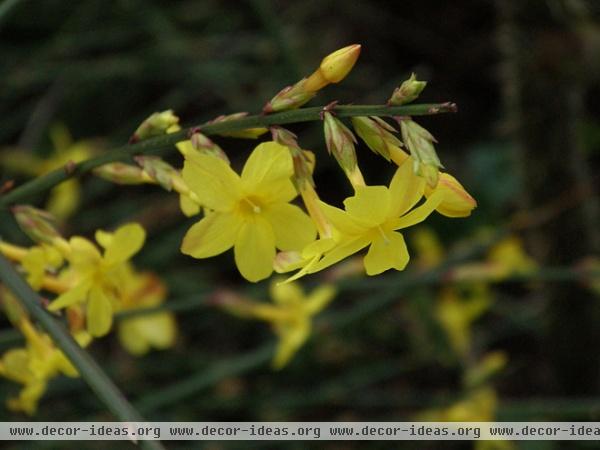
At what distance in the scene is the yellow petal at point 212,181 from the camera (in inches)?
46.8

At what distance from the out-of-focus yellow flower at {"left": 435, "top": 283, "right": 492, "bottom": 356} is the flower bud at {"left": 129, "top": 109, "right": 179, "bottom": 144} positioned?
184 cm

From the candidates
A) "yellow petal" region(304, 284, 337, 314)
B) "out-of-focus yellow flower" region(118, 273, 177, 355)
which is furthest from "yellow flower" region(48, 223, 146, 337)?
"yellow petal" region(304, 284, 337, 314)

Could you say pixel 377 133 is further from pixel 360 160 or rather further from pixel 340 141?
pixel 360 160

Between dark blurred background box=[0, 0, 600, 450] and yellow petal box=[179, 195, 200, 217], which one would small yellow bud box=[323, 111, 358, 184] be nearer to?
yellow petal box=[179, 195, 200, 217]

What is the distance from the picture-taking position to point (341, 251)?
1147mm

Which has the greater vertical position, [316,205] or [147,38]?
[316,205]

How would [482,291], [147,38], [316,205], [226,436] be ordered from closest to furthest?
[316,205]
[226,436]
[482,291]
[147,38]

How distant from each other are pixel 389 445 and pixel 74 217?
1554mm

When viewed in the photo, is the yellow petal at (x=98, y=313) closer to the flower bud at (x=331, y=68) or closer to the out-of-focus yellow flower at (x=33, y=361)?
the out-of-focus yellow flower at (x=33, y=361)

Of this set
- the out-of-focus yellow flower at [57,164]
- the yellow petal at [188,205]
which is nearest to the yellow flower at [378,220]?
the yellow petal at [188,205]

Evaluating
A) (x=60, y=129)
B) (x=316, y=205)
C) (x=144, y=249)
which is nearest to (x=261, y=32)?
(x=60, y=129)

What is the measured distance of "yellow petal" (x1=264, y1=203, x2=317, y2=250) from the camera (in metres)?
1.24

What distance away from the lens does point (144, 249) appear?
3.18 m

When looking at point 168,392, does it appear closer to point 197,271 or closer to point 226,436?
point 226,436
